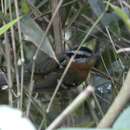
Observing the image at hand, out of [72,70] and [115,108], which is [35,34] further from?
[115,108]

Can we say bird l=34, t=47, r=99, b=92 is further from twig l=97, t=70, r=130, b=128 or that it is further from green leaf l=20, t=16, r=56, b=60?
twig l=97, t=70, r=130, b=128

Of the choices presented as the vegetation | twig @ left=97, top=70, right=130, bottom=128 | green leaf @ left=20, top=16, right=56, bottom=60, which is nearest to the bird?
the vegetation

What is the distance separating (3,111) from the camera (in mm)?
324

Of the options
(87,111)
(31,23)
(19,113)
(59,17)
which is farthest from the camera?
(87,111)

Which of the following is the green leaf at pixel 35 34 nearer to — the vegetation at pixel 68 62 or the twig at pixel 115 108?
the vegetation at pixel 68 62

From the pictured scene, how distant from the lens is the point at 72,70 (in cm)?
119

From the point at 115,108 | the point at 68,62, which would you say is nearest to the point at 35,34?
the point at 68,62

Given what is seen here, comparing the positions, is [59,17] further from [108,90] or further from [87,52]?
[108,90]

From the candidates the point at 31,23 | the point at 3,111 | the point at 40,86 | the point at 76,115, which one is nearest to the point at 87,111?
the point at 76,115

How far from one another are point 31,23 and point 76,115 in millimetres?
366

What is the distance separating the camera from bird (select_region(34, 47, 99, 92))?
1151 millimetres

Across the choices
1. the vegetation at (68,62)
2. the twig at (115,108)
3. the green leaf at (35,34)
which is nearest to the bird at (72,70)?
the vegetation at (68,62)

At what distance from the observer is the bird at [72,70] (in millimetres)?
1151

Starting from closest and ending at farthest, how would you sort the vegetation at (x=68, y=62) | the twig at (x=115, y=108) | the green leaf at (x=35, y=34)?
the twig at (x=115, y=108), the green leaf at (x=35, y=34), the vegetation at (x=68, y=62)
